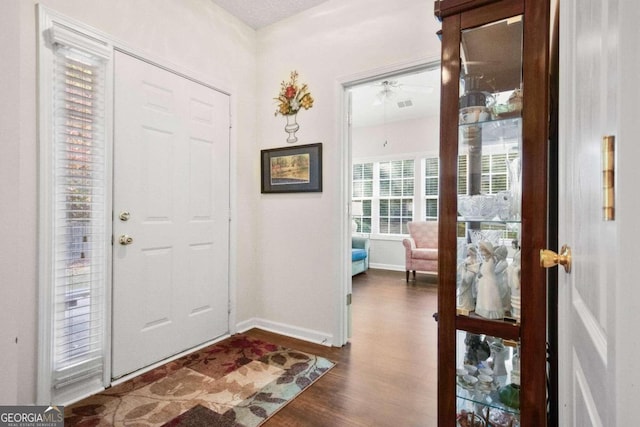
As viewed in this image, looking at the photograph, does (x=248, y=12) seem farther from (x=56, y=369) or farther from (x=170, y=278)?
(x=56, y=369)

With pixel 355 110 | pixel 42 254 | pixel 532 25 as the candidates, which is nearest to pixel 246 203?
pixel 42 254

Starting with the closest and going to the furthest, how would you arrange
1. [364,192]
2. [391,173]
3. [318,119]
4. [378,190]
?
1. [318,119]
2. [391,173]
3. [378,190]
4. [364,192]

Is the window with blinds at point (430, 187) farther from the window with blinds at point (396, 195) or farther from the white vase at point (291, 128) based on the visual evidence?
the white vase at point (291, 128)

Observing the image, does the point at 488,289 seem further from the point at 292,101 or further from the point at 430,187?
the point at 430,187

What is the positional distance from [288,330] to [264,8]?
2894mm

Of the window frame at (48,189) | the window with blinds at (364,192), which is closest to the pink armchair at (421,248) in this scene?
the window with blinds at (364,192)

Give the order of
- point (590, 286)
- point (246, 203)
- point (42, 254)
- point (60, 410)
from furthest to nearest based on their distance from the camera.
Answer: point (246, 203)
point (42, 254)
point (60, 410)
point (590, 286)

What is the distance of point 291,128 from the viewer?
2.95 m

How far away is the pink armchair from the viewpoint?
5067 mm

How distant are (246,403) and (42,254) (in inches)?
55.4

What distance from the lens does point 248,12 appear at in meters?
2.86

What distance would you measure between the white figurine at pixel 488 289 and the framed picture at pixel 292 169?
1.59 meters

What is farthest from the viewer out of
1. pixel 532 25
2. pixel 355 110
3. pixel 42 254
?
pixel 355 110

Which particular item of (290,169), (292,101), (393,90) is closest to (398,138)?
(393,90)
